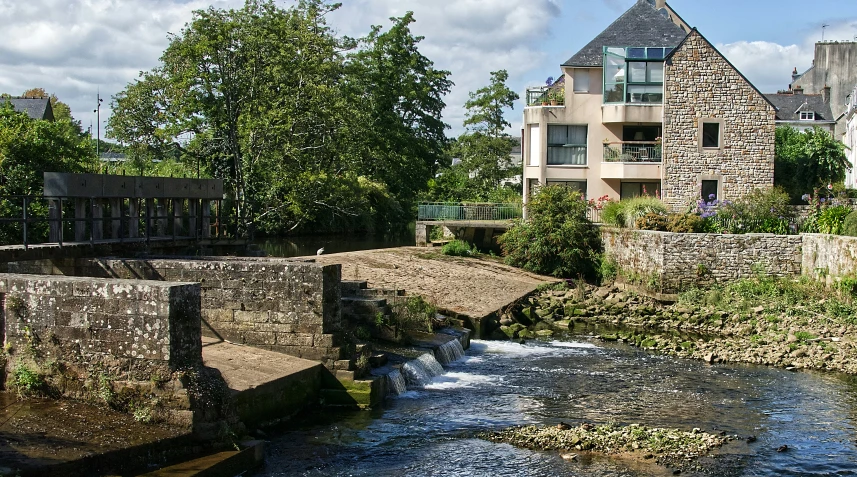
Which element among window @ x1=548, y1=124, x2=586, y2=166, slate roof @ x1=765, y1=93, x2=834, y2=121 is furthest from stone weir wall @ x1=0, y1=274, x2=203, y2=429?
slate roof @ x1=765, y1=93, x2=834, y2=121

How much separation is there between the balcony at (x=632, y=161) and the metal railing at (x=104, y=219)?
66.0 ft

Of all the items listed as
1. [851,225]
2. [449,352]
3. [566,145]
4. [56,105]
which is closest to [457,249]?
[566,145]

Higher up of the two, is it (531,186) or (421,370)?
(531,186)

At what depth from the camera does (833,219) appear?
94.2 feet

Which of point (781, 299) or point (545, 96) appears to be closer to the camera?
point (781, 299)

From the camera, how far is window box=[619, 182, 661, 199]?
1559 inches

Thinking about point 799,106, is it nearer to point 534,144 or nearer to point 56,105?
point 534,144

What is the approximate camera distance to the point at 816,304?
85.1 ft

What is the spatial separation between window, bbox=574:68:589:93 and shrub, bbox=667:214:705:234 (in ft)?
35.3

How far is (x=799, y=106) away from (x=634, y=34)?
31.3m

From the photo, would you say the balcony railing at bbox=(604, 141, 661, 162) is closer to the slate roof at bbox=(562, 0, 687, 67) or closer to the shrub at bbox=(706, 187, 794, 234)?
the slate roof at bbox=(562, 0, 687, 67)

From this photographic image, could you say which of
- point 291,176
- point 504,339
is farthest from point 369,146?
point 504,339

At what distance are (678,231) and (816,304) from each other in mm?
6050

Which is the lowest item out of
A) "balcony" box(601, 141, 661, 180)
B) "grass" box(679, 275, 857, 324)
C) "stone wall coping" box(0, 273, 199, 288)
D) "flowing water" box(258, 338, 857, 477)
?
"flowing water" box(258, 338, 857, 477)
